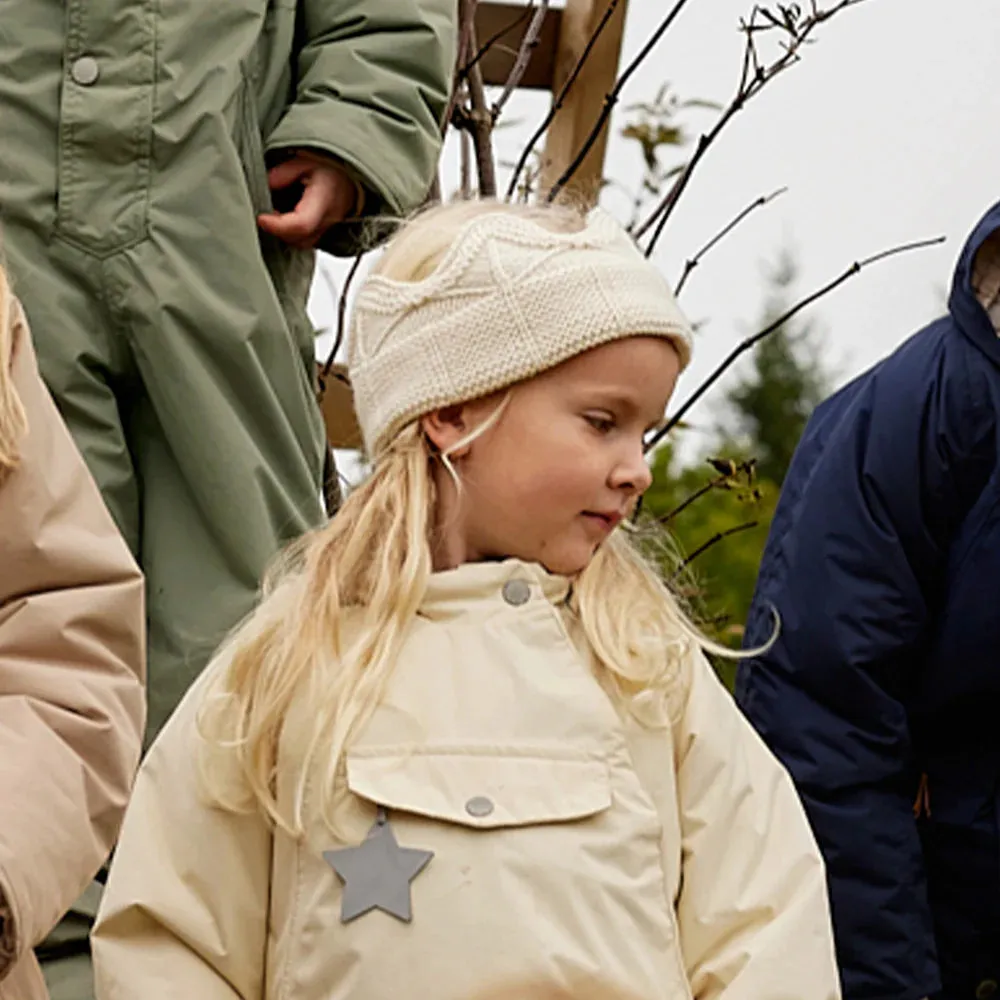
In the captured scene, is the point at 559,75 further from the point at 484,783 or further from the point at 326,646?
the point at 484,783

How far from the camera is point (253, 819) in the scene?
2.74m

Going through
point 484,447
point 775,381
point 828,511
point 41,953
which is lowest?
point 775,381

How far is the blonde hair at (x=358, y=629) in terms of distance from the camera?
2.71 m

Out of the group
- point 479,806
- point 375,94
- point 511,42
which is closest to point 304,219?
point 375,94

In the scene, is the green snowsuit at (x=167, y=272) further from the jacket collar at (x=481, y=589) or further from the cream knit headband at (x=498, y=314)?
the jacket collar at (x=481, y=589)

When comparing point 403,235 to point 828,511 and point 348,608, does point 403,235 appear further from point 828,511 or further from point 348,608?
Answer: point 828,511

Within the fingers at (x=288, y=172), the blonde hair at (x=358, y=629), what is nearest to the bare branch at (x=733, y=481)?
the fingers at (x=288, y=172)

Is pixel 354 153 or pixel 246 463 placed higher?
pixel 354 153

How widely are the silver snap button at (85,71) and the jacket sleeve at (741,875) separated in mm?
1210

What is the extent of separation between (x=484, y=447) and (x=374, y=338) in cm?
22

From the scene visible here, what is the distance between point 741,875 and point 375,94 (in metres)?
1.33

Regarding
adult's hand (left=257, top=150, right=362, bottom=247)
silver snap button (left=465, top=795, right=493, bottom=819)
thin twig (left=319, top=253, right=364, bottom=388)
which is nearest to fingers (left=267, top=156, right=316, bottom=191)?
adult's hand (left=257, top=150, right=362, bottom=247)

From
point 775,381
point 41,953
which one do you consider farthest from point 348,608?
point 775,381

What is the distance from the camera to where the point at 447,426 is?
9.61 feet
